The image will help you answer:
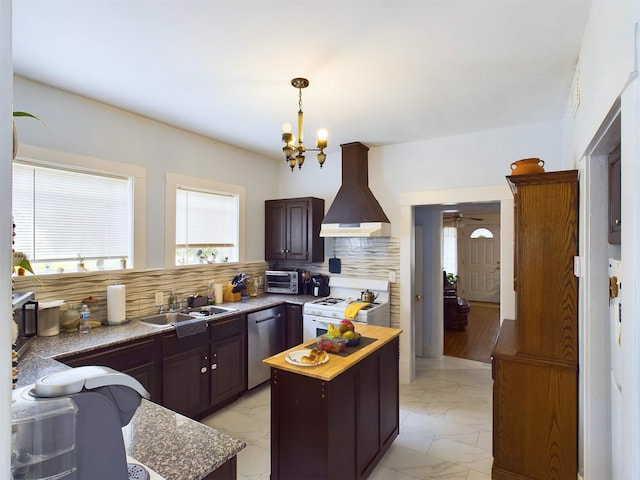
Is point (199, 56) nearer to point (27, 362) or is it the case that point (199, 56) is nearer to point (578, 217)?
point (27, 362)

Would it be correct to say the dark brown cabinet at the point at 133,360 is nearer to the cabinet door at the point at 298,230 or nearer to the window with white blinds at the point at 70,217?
the window with white blinds at the point at 70,217

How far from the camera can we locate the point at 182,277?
12.2ft

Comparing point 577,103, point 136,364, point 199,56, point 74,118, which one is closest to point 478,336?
point 577,103

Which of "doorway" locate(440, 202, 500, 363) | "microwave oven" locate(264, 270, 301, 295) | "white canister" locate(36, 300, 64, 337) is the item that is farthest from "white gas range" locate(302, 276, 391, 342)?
"doorway" locate(440, 202, 500, 363)

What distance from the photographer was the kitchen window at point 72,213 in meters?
2.59

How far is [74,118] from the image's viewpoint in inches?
112

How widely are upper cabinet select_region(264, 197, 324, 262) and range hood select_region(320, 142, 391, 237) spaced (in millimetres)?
277


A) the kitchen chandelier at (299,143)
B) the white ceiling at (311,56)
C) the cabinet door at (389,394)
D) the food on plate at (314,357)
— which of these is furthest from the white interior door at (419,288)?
the food on plate at (314,357)

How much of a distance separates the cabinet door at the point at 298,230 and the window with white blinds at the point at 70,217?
200 centimetres

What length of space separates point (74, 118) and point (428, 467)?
3.94m

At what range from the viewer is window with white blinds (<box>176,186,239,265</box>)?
12.5 feet

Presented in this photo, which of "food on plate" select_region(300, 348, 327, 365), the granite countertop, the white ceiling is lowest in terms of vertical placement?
the granite countertop

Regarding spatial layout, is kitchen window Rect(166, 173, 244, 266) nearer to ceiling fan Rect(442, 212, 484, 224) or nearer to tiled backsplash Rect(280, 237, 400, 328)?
tiled backsplash Rect(280, 237, 400, 328)

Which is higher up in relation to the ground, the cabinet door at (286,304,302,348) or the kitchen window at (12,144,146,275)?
the kitchen window at (12,144,146,275)
